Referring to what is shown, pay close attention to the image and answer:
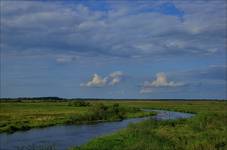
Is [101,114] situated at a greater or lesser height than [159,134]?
greater

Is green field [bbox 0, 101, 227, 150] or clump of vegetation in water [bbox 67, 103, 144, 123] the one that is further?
clump of vegetation in water [bbox 67, 103, 144, 123]

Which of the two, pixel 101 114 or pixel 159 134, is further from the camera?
pixel 101 114

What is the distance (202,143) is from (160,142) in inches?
114

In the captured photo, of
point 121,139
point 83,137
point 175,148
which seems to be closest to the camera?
point 175,148

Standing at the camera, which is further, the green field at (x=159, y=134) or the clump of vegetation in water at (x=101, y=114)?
the clump of vegetation in water at (x=101, y=114)

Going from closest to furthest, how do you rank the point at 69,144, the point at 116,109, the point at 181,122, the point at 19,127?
the point at 69,144 < the point at 181,122 < the point at 19,127 < the point at 116,109

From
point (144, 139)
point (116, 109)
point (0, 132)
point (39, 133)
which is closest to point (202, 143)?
point (144, 139)

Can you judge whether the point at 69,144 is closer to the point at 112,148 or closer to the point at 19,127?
the point at 112,148

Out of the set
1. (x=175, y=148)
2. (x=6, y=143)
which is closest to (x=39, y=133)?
(x=6, y=143)

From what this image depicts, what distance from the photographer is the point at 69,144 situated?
34.1 metres

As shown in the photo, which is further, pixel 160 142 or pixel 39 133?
pixel 39 133

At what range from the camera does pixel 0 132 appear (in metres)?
45.0

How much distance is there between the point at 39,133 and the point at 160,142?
21419 millimetres

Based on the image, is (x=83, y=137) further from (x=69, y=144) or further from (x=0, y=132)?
(x=0, y=132)
